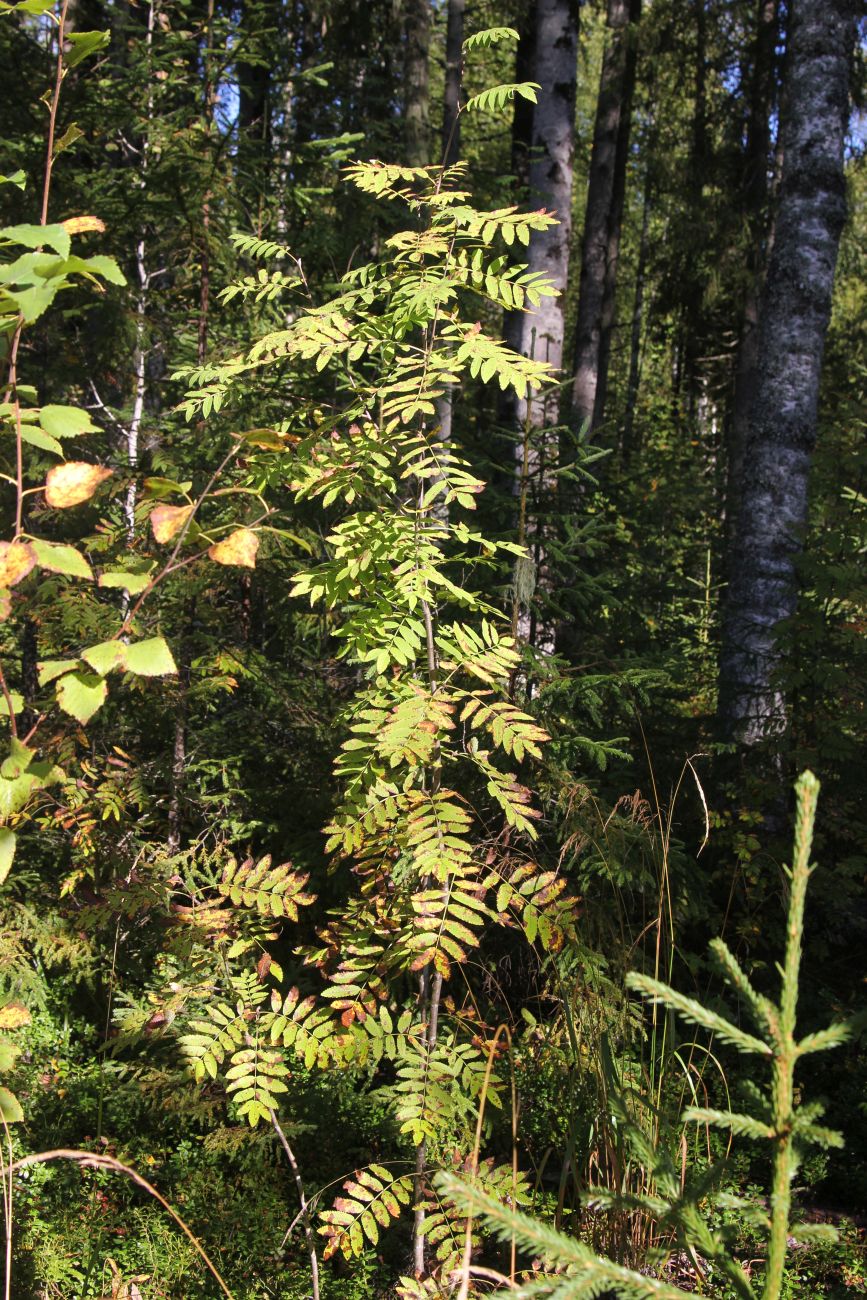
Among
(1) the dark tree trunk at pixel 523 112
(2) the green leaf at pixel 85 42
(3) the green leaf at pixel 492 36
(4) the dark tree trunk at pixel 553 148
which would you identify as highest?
(1) the dark tree trunk at pixel 523 112

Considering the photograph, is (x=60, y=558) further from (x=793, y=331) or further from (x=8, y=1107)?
(x=793, y=331)

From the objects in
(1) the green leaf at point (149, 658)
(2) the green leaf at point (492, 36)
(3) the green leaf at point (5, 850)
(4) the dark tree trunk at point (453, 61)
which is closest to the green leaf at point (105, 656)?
(1) the green leaf at point (149, 658)

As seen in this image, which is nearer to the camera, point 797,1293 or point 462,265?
point 462,265

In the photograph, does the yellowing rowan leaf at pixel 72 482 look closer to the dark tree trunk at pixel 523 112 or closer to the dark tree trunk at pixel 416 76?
the dark tree trunk at pixel 416 76

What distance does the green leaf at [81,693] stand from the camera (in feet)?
3.60

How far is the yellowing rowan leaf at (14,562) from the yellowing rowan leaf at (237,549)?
23 cm

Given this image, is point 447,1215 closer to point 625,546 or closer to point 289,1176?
point 289,1176

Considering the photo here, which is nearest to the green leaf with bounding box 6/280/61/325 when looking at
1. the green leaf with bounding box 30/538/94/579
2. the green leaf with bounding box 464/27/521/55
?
the green leaf with bounding box 30/538/94/579

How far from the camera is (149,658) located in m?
1.13

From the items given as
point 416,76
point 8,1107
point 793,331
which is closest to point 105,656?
point 8,1107

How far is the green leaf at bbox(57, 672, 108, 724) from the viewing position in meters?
1.10

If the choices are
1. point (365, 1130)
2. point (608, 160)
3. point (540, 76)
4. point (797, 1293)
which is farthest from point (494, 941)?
point (608, 160)

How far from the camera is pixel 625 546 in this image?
668cm

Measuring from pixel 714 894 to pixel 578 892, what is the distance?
131 centimetres
